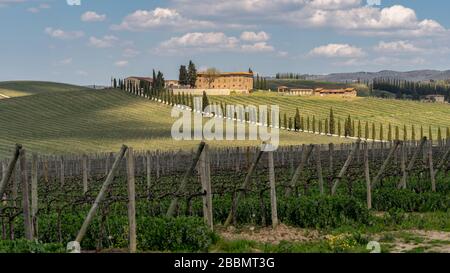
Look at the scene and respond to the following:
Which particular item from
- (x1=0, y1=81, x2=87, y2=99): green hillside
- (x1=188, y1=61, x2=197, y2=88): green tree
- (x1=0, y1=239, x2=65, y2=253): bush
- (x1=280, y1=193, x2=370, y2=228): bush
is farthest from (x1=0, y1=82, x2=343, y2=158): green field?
(x1=0, y1=239, x2=65, y2=253): bush

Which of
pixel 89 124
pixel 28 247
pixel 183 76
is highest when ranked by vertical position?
pixel 183 76

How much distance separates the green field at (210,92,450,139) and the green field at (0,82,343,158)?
1948cm

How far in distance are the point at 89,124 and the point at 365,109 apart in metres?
53.1

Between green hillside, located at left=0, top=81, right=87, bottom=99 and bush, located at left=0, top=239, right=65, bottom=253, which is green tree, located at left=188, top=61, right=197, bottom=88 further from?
bush, located at left=0, top=239, right=65, bottom=253

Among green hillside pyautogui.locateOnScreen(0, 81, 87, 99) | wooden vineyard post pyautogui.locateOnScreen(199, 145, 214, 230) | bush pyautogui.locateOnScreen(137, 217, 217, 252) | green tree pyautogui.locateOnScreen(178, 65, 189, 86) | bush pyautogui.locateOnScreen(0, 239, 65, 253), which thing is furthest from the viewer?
green hillside pyautogui.locateOnScreen(0, 81, 87, 99)

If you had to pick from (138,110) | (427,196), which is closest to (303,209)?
(427,196)

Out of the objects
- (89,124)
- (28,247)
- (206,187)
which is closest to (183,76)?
(89,124)

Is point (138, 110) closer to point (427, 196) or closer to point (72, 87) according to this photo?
point (72, 87)

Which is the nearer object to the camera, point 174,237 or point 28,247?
point 28,247

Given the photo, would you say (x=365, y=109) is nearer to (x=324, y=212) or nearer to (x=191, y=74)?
(x=191, y=74)

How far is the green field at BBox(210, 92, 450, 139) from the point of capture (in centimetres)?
11625

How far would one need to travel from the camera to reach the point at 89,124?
336 ft

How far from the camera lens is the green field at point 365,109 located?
116 m
